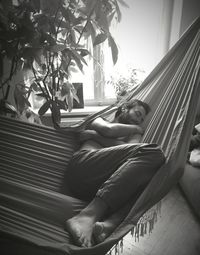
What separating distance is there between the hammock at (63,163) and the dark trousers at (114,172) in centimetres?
5

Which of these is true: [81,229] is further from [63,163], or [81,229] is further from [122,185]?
[63,163]

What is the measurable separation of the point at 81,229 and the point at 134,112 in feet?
2.31

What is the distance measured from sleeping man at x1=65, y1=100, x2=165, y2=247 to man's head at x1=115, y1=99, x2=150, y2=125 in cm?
8

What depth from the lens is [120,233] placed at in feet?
2.40

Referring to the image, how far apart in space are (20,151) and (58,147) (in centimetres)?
18

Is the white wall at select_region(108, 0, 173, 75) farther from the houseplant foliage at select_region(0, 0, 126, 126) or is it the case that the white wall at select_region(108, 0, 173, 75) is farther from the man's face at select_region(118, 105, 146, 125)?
the man's face at select_region(118, 105, 146, 125)

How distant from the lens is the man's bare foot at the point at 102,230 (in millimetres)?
742

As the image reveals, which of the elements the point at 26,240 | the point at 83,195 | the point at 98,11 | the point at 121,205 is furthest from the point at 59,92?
the point at 26,240

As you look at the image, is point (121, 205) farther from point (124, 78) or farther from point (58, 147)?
point (124, 78)

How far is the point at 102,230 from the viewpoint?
0.75 m

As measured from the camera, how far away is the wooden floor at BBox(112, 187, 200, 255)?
1.14 meters

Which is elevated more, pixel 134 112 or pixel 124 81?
pixel 124 81

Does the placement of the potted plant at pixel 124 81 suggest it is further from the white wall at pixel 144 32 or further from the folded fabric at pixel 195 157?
the folded fabric at pixel 195 157

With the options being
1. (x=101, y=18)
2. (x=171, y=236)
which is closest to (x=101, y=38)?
(x=101, y=18)
